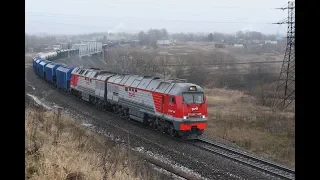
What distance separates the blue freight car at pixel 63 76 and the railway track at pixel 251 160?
67.3 ft

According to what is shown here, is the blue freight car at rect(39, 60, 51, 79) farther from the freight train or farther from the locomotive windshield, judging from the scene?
the locomotive windshield

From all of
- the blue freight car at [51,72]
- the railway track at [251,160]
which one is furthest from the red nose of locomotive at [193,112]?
the blue freight car at [51,72]

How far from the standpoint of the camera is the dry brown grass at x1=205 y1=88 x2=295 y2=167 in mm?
18344

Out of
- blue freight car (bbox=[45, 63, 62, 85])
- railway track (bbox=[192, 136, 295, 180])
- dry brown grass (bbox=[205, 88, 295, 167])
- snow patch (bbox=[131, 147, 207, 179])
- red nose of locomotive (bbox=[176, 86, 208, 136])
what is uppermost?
blue freight car (bbox=[45, 63, 62, 85])

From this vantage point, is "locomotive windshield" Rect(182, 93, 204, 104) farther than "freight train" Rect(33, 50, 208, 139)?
Yes

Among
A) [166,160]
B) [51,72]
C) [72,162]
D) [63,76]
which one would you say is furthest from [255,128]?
[51,72]

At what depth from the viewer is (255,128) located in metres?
23.9

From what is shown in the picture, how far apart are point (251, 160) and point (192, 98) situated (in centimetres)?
497

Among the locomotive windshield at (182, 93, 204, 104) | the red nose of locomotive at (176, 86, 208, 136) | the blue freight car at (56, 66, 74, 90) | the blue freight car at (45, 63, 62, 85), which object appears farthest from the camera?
the blue freight car at (45, 63, 62, 85)

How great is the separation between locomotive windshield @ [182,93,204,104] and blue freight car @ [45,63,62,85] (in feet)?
82.2

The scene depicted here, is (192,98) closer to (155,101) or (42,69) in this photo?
(155,101)

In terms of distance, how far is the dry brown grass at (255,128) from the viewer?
18344mm

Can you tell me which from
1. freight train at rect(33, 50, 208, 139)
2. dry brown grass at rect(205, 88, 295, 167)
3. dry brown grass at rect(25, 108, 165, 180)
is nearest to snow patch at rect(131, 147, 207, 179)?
dry brown grass at rect(25, 108, 165, 180)
